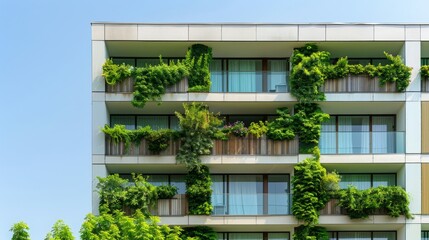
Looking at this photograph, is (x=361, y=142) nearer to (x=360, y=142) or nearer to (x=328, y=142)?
(x=360, y=142)

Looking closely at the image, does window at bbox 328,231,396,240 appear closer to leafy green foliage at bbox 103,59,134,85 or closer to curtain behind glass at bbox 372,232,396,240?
curtain behind glass at bbox 372,232,396,240

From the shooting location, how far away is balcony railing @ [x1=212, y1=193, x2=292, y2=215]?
3578 centimetres

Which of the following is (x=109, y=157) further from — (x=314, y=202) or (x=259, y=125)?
(x=314, y=202)

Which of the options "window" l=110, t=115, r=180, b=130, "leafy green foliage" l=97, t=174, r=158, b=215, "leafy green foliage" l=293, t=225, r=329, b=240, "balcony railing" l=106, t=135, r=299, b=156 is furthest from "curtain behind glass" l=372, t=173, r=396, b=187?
"leafy green foliage" l=97, t=174, r=158, b=215

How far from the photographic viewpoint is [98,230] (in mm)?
32219

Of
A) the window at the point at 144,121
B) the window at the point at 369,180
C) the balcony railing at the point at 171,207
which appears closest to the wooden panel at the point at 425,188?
the window at the point at 369,180

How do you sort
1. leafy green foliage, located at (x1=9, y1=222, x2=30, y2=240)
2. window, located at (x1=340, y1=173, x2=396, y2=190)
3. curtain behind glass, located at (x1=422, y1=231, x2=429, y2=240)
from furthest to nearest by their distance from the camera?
1. window, located at (x1=340, y1=173, x2=396, y2=190)
2. curtain behind glass, located at (x1=422, y1=231, x2=429, y2=240)
3. leafy green foliage, located at (x1=9, y1=222, x2=30, y2=240)

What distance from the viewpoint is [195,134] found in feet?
116

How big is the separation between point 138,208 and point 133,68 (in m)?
7.07

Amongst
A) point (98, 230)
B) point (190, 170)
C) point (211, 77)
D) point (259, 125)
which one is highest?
point (211, 77)

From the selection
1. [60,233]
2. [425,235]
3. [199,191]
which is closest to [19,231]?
[60,233]

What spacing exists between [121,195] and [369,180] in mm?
13503

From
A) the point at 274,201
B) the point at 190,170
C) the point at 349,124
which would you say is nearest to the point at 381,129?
the point at 349,124

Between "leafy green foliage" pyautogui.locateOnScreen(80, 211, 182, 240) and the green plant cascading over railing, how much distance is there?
6.12 m
